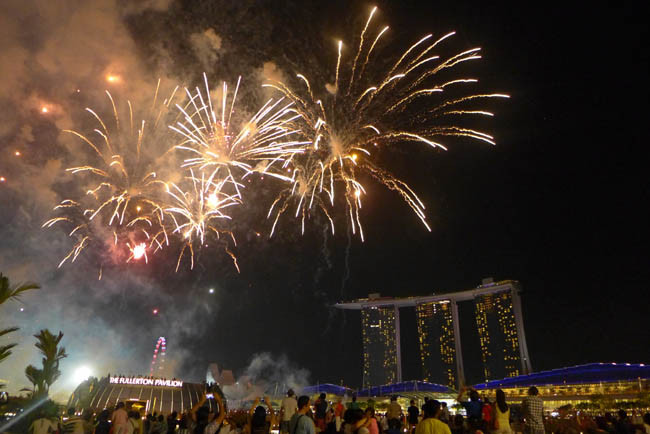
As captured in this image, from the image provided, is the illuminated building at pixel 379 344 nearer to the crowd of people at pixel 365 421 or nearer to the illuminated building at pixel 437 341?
the illuminated building at pixel 437 341

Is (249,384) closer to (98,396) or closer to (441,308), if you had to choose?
(441,308)

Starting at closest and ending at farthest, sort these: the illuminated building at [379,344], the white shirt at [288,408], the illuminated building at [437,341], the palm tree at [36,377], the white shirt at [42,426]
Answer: the white shirt at [42,426], the white shirt at [288,408], the palm tree at [36,377], the illuminated building at [437,341], the illuminated building at [379,344]

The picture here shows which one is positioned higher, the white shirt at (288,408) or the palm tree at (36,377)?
the palm tree at (36,377)

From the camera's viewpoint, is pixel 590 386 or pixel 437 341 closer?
pixel 590 386

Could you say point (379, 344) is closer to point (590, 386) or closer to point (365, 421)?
point (590, 386)

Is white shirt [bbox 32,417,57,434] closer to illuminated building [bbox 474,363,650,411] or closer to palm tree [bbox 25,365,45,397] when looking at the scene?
Result: palm tree [bbox 25,365,45,397]

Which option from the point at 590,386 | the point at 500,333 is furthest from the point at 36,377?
the point at 500,333

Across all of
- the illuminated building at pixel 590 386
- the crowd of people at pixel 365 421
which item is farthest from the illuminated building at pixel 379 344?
the crowd of people at pixel 365 421
